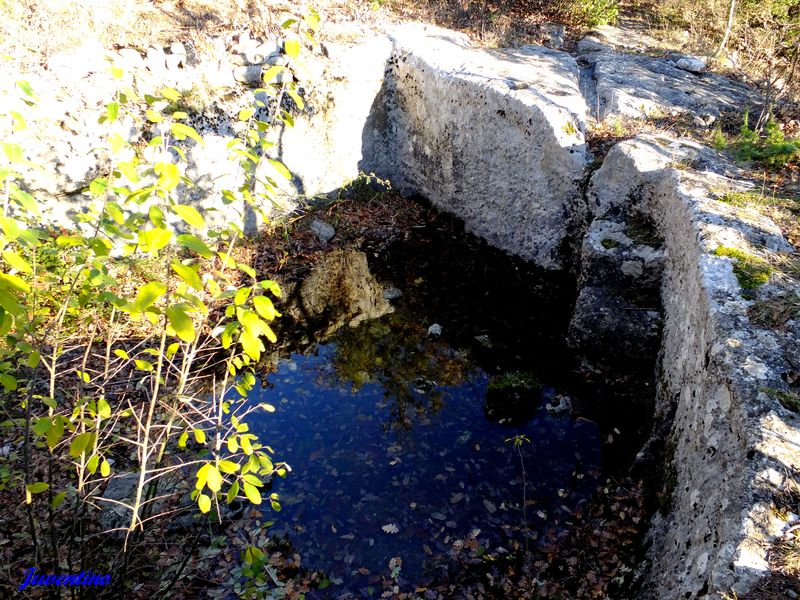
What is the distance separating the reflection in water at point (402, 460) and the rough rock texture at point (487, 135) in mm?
2902

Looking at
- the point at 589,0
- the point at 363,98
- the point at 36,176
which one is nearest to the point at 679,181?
the point at 363,98

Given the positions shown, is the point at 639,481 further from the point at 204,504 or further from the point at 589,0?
the point at 589,0

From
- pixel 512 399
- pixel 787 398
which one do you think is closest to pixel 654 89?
pixel 512 399

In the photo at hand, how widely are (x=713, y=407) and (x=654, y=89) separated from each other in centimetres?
751

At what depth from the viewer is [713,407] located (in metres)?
3.94

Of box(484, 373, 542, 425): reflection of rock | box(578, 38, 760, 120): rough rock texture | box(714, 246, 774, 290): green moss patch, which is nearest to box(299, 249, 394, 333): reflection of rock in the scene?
box(484, 373, 542, 425): reflection of rock

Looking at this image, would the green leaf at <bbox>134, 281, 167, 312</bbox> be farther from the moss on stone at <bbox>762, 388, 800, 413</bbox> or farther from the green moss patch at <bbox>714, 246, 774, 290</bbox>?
the green moss patch at <bbox>714, 246, 774, 290</bbox>

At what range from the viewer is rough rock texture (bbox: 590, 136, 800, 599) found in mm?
3080

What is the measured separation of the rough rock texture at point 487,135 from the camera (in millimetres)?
8117

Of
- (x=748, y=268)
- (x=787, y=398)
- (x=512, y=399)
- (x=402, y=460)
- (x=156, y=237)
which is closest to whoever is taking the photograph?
(x=156, y=237)

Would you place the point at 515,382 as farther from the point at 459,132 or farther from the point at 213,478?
the point at 459,132

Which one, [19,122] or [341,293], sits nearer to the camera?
[19,122]

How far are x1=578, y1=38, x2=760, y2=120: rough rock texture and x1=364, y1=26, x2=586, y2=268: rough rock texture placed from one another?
59 centimetres

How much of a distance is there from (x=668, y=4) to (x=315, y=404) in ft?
43.9
